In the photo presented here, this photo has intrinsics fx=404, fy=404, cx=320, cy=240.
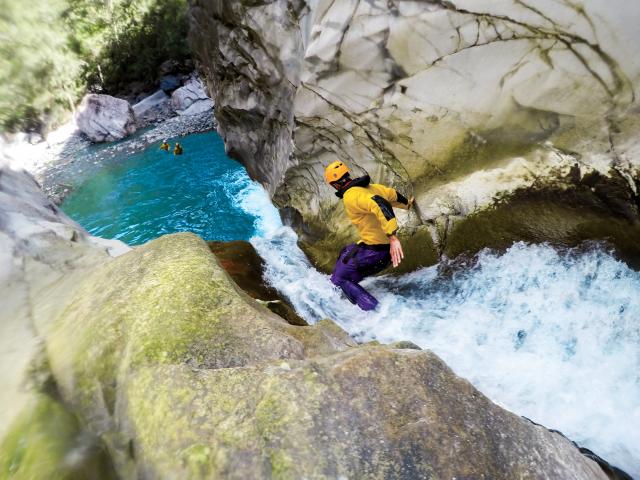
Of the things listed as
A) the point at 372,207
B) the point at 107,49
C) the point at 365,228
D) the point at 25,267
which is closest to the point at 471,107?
the point at 372,207

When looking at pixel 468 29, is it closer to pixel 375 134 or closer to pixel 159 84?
pixel 375 134

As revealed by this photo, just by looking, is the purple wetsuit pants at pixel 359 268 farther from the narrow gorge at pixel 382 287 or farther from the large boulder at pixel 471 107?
the large boulder at pixel 471 107

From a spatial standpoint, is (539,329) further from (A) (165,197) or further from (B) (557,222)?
(A) (165,197)

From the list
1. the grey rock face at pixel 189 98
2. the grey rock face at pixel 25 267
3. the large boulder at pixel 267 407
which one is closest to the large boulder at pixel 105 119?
the grey rock face at pixel 189 98

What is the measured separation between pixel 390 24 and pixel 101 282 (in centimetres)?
616

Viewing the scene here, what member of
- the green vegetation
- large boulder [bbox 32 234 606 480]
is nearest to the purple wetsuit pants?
large boulder [bbox 32 234 606 480]

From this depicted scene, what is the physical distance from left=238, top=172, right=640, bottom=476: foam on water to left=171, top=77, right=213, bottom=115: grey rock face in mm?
Answer: 32077

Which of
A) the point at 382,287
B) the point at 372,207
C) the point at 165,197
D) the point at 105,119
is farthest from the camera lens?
the point at 105,119

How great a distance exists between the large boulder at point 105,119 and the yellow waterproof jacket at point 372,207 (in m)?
30.3

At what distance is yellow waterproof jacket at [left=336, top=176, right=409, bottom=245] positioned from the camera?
6.41 metres

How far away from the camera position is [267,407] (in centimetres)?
272

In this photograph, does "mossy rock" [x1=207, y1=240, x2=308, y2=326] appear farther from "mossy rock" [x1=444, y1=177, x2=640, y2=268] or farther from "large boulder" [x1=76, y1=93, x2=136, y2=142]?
"large boulder" [x1=76, y1=93, x2=136, y2=142]

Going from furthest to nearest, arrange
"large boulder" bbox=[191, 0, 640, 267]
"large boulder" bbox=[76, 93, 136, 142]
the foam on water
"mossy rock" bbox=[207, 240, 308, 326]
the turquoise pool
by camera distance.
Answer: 1. "large boulder" bbox=[76, 93, 136, 142]
2. the turquoise pool
3. "mossy rock" bbox=[207, 240, 308, 326]
4. "large boulder" bbox=[191, 0, 640, 267]
5. the foam on water

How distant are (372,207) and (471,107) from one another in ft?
7.97
